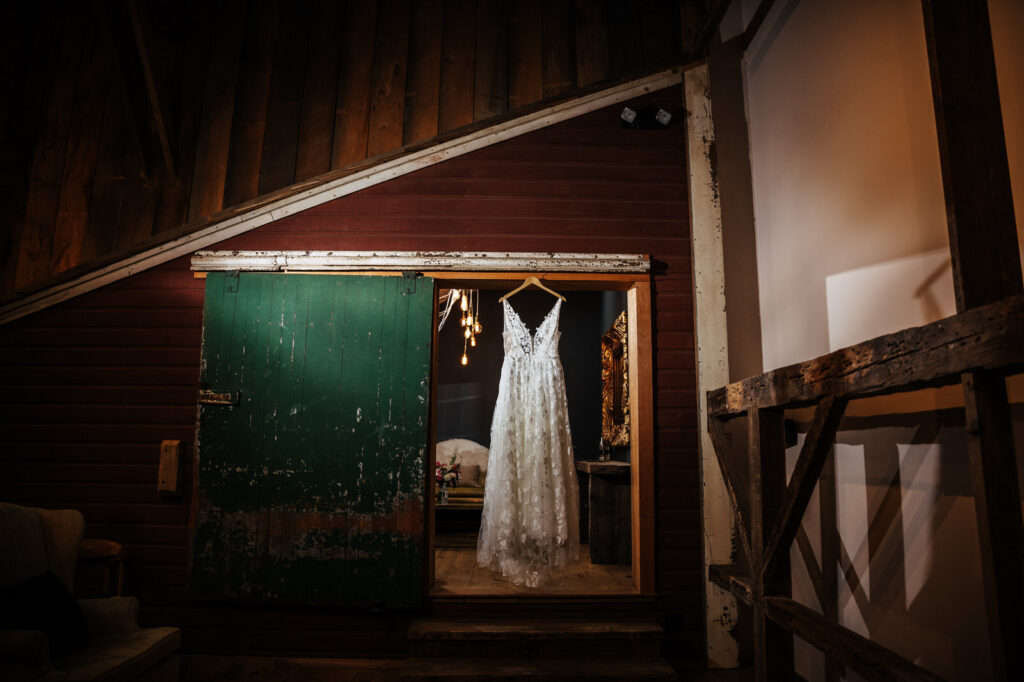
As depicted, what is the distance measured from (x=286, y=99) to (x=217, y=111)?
1.52ft

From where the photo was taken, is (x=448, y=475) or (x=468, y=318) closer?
(x=448, y=475)

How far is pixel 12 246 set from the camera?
12.5 ft

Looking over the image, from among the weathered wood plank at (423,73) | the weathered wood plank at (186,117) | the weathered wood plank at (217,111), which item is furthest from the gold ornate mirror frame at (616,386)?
the weathered wood plank at (186,117)

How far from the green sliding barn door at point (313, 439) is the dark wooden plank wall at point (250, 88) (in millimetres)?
830

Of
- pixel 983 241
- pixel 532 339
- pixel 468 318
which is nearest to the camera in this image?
pixel 983 241

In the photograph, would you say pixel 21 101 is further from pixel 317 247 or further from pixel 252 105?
pixel 317 247

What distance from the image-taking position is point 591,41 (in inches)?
160

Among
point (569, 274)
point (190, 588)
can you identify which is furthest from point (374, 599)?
point (569, 274)

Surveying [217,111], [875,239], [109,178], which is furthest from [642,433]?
[109,178]

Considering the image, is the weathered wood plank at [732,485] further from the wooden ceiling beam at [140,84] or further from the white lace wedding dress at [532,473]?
the wooden ceiling beam at [140,84]

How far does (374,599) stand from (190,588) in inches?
42.1

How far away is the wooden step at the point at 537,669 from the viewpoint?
10.1ft

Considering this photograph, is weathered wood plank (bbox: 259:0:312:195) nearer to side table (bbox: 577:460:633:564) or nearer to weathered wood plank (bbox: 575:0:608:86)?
weathered wood plank (bbox: 575:0:608:86)

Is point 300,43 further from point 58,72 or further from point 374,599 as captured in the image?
point 374,599
